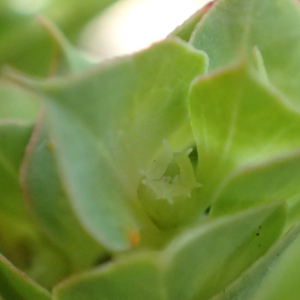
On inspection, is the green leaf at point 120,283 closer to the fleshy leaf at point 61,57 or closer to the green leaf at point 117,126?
the green leaf at point 117,126

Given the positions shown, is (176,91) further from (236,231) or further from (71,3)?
(71,3)

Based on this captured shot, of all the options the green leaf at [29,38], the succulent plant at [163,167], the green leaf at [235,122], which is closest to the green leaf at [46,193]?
the succulent plant at [163,167]

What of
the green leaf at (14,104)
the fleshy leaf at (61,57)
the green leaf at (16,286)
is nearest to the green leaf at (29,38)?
the green leaf at (14,104)

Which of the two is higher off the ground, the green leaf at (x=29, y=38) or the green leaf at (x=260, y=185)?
the green leaf at (x=260, y=185)

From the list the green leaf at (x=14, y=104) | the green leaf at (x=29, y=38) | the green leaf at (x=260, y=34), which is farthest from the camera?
the green leaf at (x=29, y=38)

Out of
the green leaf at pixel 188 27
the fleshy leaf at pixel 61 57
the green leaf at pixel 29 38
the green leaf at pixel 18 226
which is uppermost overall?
the fleshy leaf at pixel 61 57

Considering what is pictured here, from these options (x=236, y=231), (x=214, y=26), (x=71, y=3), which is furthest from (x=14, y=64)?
(x=236, y=231)

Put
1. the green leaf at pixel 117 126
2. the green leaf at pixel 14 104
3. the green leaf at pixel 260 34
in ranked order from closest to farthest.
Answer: the green leaf at pixel 117 126 → the green leaf at pixel 260 34 → the green leaf at pixel 14 104

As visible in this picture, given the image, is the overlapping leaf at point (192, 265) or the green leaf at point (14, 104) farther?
the green leaf at point (14, 104)
